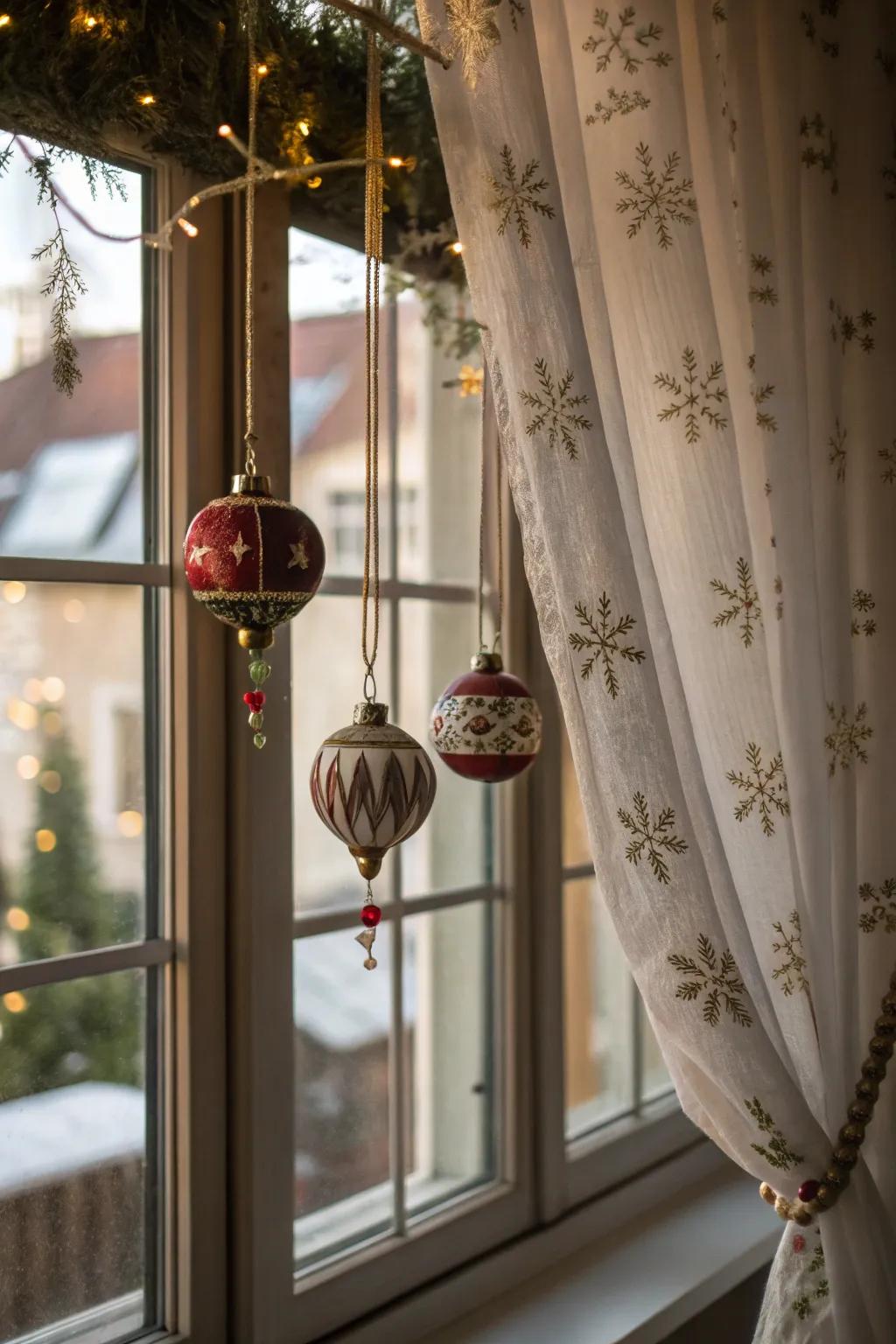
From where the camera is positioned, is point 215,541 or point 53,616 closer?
point 215,541

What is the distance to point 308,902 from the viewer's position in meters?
1.50

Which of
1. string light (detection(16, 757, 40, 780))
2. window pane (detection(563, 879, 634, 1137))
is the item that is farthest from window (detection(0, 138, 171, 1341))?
window pane (detection(563, 879, 634, 1137))

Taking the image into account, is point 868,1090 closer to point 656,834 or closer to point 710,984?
point 710,984

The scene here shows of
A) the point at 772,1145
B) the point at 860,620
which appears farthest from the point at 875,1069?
the point at 860,620

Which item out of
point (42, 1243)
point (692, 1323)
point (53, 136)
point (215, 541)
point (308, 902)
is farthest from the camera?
point (692, 1323)

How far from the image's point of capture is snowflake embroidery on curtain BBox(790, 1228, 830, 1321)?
1199 millimetres

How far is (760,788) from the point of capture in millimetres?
1173

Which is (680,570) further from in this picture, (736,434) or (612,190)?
(612,190)

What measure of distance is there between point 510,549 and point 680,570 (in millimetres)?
585

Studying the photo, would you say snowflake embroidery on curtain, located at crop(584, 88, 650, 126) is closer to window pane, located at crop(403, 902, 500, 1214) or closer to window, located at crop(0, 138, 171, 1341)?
window, located at crop(0, 138, 171, 1341)

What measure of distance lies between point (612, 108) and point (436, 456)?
0.64m

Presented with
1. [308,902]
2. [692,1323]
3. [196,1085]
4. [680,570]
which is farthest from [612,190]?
[692,1323]

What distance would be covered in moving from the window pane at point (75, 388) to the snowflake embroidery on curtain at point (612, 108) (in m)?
0.45

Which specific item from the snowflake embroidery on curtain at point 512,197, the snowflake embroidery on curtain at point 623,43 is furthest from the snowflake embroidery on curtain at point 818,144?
the snowflake embroidery on curtain at point 512,197
